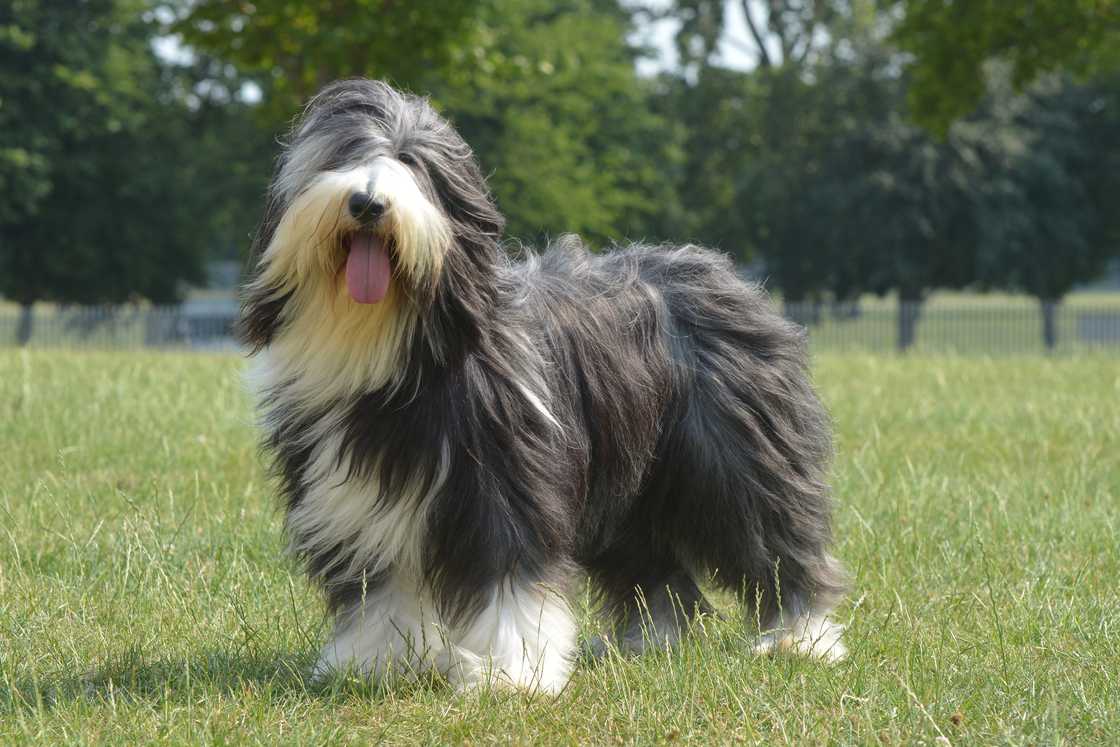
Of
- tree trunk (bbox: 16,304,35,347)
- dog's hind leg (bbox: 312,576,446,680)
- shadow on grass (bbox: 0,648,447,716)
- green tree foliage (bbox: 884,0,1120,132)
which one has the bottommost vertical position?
tree trunk (bbox: 16,304,35,347)

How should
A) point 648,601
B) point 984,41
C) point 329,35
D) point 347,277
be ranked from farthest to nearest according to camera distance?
point 984,41, point 329,35, point 648,601, point 347,277

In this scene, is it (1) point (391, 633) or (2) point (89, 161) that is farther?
(2) point (89, 161)

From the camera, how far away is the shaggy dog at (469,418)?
3730 millimetres

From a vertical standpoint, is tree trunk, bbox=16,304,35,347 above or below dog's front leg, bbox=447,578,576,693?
below

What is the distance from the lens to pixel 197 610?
4816 mm

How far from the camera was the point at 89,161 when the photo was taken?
3691 centimetres

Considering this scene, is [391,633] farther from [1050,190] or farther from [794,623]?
[1050,190]

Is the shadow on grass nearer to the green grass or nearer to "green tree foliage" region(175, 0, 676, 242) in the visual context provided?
the green grass

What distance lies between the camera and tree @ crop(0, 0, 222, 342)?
114 ft

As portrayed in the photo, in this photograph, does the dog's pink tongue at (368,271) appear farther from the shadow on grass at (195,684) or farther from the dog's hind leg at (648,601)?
the dog's hind leg at (648,601)

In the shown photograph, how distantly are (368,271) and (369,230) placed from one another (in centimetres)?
11

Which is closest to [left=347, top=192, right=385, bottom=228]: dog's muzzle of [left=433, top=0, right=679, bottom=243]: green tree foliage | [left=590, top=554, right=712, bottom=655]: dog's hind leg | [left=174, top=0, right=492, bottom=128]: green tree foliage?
[left=590, top=554, right=712, bottom=655]: dog's hind leg

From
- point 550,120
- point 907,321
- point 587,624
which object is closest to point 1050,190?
point 907,321

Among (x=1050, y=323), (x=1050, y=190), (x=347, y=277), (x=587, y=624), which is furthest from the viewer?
(x=1050, y=190)
